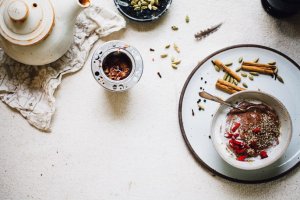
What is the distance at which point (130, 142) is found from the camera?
130 cm

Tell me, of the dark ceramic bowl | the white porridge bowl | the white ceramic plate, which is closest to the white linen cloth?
the dark ceramic bowl

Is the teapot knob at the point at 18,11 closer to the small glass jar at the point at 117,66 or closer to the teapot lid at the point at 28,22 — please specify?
the teapot lid at the point at 28,22

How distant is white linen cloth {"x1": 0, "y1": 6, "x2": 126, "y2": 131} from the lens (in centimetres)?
129

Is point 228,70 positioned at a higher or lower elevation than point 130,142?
higher

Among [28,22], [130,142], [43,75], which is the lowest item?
[130,142]

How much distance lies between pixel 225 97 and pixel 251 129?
12 centimetres

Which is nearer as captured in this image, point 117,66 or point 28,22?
point 28,22

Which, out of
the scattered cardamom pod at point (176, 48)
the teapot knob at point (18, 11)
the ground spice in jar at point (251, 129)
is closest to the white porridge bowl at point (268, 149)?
the ground spice in jar at point (251, 129)

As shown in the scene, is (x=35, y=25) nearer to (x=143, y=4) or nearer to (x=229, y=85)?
(x=143, y=4)

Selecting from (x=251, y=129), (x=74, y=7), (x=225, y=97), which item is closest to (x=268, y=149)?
(x=251, y=129)

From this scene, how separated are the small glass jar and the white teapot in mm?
116

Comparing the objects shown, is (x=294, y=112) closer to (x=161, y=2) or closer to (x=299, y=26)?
(x=299, y=26)

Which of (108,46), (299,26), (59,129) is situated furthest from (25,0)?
(299,26)

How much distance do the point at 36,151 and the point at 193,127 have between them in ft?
1.60
